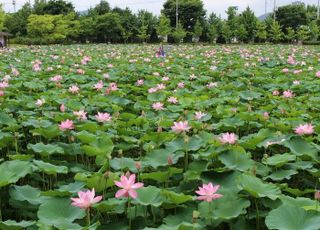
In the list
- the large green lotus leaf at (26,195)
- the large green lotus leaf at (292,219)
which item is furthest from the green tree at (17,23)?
the large green lotus leaf at (292,219)

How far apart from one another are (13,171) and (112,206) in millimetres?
637

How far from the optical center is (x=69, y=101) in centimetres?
375

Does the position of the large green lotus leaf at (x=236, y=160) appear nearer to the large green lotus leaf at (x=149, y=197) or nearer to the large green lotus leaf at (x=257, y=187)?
the large green lotus leaf at (x=257, y=187)

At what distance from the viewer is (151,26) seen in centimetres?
3856

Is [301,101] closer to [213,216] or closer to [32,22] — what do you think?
[213,216]

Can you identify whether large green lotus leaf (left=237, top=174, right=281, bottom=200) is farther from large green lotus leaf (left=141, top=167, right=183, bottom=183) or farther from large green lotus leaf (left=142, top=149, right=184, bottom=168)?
large green lotus leaf (left=142, top=149, right=184, bottom=168)

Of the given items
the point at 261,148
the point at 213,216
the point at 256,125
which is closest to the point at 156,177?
the point at 213,216

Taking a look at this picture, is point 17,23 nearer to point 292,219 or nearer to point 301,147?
point 301,147

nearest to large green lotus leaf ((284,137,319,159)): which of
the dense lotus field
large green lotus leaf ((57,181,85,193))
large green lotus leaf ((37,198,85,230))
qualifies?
the dense lotus field

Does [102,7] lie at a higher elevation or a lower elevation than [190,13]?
higher

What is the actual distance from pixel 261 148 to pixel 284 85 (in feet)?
9.49

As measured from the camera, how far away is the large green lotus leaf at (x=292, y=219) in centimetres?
150

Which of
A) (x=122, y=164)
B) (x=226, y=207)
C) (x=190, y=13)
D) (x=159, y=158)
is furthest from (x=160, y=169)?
(x=190, y=13)

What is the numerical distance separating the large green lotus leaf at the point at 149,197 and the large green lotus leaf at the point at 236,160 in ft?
1.58
